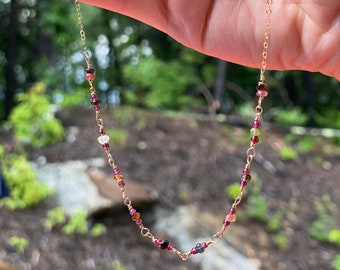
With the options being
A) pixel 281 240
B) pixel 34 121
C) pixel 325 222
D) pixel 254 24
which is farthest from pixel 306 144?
pixel 254 24

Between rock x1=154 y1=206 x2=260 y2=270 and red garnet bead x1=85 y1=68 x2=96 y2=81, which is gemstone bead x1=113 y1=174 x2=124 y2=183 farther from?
rock x1=154 y1=206 x2=260 y2=270

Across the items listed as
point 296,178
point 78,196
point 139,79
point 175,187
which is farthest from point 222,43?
point 139,79

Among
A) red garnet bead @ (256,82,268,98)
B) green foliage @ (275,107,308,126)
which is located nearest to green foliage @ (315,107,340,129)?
green foliage @ (275,107,308,126)

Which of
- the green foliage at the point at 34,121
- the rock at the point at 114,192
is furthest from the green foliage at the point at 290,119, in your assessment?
the green foliage at the point at 34,121

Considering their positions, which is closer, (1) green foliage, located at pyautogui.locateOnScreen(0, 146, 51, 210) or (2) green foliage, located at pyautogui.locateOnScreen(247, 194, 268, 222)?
(1) green foliage, located at pyautogui.locateOnScreen(0, 146, 51, 210)

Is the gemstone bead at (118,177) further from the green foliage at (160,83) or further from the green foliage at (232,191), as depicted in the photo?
the green foliage at (160,83)

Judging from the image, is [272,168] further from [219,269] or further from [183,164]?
[219,269]
